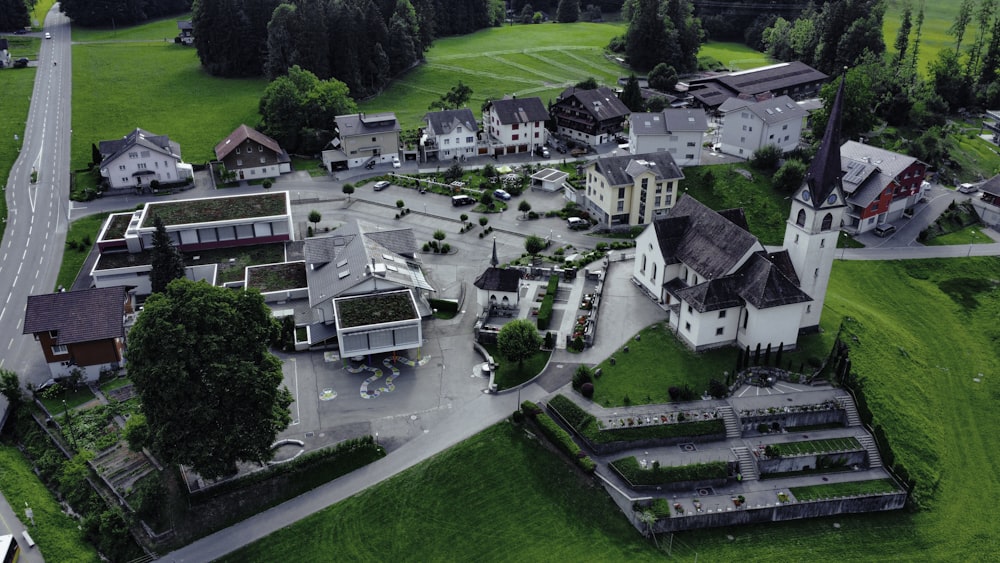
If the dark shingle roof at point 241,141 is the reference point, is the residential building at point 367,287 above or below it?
below

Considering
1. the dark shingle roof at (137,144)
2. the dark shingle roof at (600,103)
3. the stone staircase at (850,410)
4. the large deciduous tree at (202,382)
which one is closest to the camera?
the large deciduous tree at (202,382)

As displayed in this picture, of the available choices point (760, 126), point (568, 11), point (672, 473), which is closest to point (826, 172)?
point (672, 473)

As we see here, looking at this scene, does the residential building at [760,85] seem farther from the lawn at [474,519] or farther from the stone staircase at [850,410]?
the lawn at [474,519]

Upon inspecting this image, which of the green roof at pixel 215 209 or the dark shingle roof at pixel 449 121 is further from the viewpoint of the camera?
the dark shingle roof at pixel 449 121

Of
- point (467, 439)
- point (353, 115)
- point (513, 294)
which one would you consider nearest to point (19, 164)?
point (353, 115)

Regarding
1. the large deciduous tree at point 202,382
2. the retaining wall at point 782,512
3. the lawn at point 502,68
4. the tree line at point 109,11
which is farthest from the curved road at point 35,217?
the retaining wall at point 782,512

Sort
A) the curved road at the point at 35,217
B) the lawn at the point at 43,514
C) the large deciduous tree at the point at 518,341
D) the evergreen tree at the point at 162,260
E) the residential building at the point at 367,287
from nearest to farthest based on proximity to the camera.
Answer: the lawn at the point at 43,514 < the large deciduous tree at the point at 518,341 < the residential building at the point at 367,287 < the curved road at the point at 35,217 < the evergreen tree at the point at 162,260

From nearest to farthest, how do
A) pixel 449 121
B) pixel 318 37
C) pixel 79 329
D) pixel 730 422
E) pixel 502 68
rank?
1. pixel 730 422
2. pixel 79 329
3. pixel 449 121
4. pixel 318 37
5. pixel 502 68

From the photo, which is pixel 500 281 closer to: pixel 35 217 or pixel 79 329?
pixel 79 329

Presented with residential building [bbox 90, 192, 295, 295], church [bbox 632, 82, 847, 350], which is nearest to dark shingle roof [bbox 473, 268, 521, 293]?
church [bbox 632, 82, 847, 350]
